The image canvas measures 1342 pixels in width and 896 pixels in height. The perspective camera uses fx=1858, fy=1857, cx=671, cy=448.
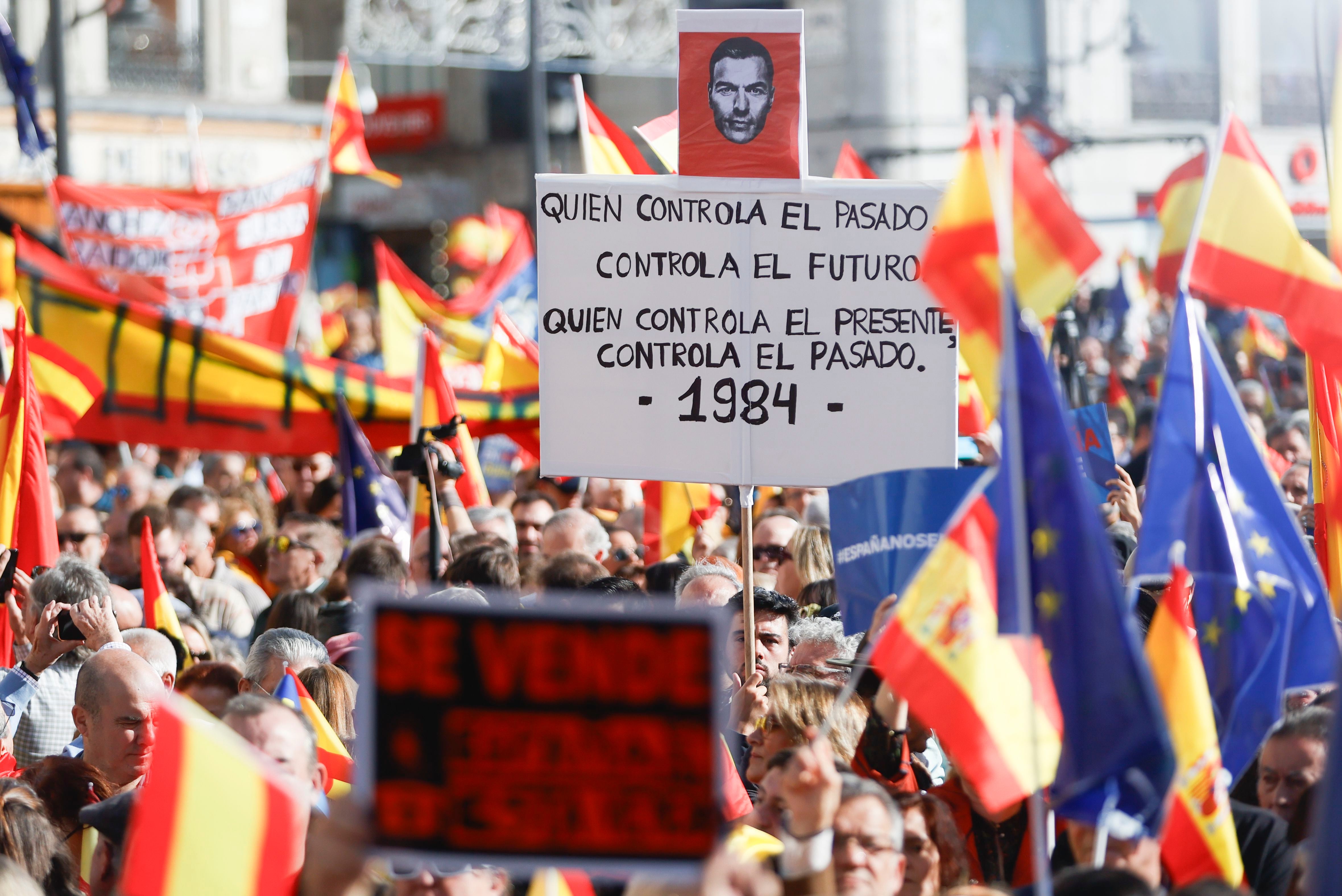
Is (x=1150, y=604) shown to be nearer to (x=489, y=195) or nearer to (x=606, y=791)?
(x=606, y=791)

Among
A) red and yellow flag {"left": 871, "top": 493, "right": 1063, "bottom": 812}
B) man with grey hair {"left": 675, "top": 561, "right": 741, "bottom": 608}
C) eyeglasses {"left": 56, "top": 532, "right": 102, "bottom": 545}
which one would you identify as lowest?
eyeglasses {"left": 56, "top": 532, "right": 102, "bottom": 545}

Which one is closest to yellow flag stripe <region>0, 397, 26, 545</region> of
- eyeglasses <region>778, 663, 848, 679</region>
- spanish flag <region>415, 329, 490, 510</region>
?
spanish flag <region>415, 329, 490, 510</region>

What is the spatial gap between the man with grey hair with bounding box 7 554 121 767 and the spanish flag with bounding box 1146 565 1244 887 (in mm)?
3242

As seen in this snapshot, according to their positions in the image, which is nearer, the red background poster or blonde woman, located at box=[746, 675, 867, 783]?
blonde woman, located at box=[746, 675, 867, 783]

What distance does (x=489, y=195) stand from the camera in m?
34.8

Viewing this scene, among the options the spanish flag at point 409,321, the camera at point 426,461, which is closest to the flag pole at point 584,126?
the camera at point 426,461

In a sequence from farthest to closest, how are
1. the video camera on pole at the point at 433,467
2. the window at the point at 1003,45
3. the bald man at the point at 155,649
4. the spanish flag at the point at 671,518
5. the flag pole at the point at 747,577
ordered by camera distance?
the window at the point at 1003,45 → the spanish flag at the point at 671,518 → the video camera on pole at the point at 433,467 → the bald man at the point at 155,649 → the flag pole at the point at 747,577

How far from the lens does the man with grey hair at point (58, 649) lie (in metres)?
5.35

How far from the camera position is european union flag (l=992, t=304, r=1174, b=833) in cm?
289

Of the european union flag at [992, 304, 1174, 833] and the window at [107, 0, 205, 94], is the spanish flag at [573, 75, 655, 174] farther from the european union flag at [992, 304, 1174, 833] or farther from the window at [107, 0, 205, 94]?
the window at [107, 0, 205, 94]

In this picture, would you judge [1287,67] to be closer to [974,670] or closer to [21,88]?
[21,88]

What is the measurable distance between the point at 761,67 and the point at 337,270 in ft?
96.7

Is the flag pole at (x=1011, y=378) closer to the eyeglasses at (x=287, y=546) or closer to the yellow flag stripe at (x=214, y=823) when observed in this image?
the yellow flag stripe at (x=214, y=823)

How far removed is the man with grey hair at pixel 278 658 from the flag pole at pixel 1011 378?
251cm
